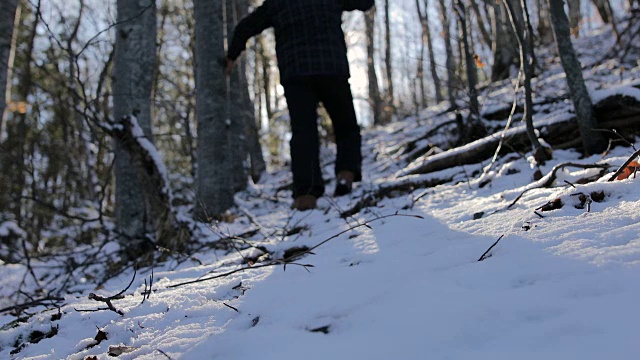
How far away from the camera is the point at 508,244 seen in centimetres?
119

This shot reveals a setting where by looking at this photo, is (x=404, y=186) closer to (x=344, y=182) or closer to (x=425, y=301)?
(x=344, y=182)

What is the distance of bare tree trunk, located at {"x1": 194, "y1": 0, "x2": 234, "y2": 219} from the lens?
3.94 metres

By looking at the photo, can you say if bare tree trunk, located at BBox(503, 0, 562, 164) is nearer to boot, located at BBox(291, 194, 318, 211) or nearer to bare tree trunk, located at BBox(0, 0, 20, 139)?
boot, located at BBox(291, 194, 318, 211)

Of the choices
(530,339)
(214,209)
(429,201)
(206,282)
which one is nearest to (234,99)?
(214,209)

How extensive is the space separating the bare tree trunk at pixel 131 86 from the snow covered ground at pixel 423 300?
166 centimetres

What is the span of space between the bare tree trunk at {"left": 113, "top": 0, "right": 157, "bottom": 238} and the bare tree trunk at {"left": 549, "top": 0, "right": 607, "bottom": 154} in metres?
2.67

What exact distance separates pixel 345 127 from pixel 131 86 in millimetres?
1622

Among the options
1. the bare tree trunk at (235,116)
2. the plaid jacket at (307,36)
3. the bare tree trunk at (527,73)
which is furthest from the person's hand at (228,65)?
the bare tree trunk at (235,116)

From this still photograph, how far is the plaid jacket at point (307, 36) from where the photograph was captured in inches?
125

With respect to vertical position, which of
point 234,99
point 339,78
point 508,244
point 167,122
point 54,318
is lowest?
point 54,318

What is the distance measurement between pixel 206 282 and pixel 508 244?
3.34ft

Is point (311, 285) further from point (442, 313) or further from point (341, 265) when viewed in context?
point (442, 313)

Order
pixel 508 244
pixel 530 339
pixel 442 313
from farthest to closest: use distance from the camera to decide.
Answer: pixel 508 244, pixel 442 313, pixel 530 339

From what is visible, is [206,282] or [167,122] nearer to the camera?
[206,282]
